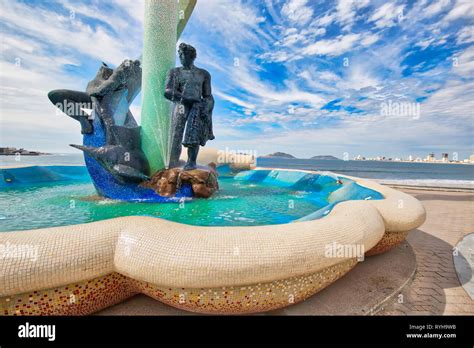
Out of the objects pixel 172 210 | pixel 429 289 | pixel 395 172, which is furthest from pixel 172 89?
pixel 395 172

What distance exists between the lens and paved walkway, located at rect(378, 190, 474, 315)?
9.72 ft

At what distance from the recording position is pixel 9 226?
13.5 feet

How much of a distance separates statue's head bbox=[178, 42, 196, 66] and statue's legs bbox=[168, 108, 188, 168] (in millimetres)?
1517

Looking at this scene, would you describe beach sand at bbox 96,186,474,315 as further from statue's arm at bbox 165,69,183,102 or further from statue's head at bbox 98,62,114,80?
statue's head at bbox 98,62,114,80

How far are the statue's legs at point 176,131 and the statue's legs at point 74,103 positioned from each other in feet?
8.10

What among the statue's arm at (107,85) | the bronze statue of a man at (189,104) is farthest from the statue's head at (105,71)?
the bronze statue of a man at (189,104)

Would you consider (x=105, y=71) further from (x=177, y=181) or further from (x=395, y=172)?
(x=395, y=172)

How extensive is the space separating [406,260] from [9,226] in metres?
7.45

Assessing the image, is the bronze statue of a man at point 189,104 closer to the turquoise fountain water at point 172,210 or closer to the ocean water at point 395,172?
the turquoise fountain water at point 172,210

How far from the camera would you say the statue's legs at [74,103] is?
21.1ft

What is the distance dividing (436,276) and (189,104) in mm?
7328

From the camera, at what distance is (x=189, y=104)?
7312 mm
